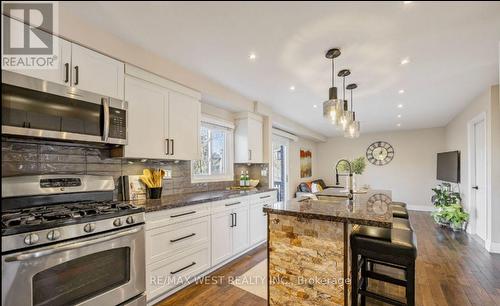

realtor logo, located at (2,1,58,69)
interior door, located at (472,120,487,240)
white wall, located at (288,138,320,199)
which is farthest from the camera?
white wall, located at (288,138,320,199)

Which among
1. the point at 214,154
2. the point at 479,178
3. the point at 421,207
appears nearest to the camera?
the point at 214,154

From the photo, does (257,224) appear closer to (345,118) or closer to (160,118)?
(345,118)

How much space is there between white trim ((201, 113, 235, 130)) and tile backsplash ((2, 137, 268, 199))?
91 cm

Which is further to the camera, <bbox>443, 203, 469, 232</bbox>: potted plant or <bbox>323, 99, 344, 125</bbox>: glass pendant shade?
<bbox>443, 203, 469, 232</bbox>: potted plant

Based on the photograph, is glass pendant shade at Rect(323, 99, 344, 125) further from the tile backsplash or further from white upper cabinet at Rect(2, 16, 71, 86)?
white upper cabinet at Rect(2, 16, 71, 86)

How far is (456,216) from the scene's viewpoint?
443 centimetres

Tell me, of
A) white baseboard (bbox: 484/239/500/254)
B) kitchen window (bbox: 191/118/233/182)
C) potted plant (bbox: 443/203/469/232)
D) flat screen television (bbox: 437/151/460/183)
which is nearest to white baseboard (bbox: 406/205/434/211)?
flat screen television (bbox: 437/151/460/183)

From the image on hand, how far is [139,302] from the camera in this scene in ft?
6.36

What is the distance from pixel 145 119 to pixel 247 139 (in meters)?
1.84

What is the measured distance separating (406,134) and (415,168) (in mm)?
1033

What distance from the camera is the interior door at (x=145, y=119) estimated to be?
7.41ft

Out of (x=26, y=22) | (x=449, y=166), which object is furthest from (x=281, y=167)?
(x=26, y=22)

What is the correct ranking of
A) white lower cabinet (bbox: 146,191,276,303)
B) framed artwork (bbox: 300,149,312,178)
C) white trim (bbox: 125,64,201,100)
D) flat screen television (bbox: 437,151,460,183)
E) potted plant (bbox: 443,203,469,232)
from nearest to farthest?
white lower cabinet (bbox: 146,191,276,303)
white trim (bbox: 125,64,201,100)
potted plant (bbox: 443,203,469,232)
flat screen television (bbox: 437,151,460,183)
framed artwork (bbox: 300,149,312,178)

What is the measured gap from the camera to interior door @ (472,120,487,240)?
3845 mm
